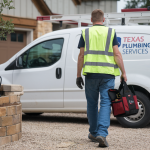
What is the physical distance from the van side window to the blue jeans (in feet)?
7.59

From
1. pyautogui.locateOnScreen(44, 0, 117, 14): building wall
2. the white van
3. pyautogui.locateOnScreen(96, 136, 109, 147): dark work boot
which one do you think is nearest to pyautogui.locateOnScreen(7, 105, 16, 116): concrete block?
pyautogui.locateOnScreen(96, 136, 109, 147): dark work boot

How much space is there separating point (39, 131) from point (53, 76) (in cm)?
135

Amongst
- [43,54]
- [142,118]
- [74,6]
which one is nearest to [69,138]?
[142,118]

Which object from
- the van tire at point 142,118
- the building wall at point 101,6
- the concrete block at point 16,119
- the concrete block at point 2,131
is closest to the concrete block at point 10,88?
the concrete block at point 16,119

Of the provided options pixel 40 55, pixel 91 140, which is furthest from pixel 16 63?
pixel 91 140

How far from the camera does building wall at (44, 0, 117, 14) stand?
14.2 meters

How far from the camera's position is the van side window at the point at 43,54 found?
264 inches

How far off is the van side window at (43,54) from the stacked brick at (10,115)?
1.94 m

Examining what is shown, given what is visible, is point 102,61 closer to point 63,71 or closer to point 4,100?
point 4,100

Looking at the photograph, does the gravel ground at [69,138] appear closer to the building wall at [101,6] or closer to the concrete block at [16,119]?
the concrete block at [16,119]

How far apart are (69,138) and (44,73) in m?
2.03

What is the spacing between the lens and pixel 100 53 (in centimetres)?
434

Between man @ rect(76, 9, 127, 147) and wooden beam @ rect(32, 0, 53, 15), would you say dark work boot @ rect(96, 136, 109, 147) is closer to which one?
man @ rect(76, 9, 127, 147)

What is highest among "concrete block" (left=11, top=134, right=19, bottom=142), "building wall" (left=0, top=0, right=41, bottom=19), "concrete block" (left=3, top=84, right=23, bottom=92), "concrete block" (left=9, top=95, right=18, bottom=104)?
"building wall" (left=0, top=0, right=41, bottom=19)
